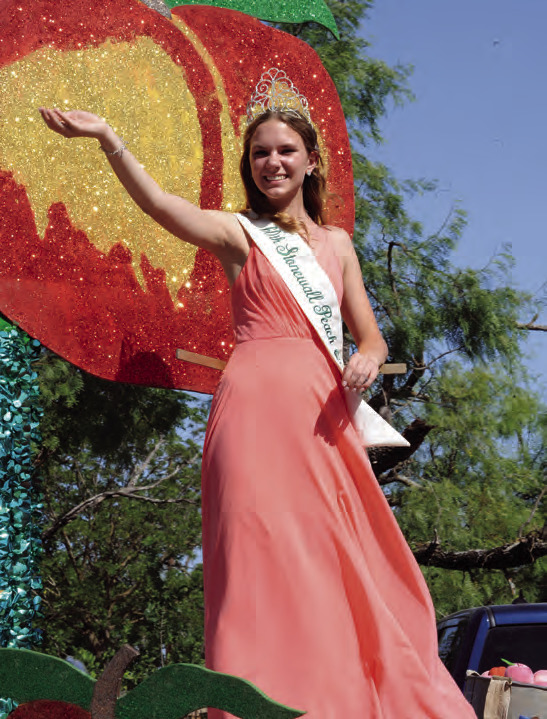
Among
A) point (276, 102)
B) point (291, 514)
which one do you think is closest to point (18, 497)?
point (291, 514)

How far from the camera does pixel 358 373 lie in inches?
105

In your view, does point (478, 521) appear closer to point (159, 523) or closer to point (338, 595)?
point (159, 523)

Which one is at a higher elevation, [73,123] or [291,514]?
[73,123]

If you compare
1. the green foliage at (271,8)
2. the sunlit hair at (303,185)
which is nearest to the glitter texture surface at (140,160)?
the green foliage at (271,8)

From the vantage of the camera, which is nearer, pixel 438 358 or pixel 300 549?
pixel 300 549

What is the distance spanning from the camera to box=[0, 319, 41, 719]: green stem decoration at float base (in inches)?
117

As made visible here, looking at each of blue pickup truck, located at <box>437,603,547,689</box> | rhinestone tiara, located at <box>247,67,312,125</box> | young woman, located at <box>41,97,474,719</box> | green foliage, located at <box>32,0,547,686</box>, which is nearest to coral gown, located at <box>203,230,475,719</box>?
young woman, located at <box>41,97,474,719</box>

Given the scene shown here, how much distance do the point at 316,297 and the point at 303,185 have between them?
1.51 feet

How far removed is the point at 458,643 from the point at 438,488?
3.79m

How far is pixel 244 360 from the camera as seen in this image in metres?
2.79

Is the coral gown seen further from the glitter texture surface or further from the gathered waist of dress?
the glitter texture surface

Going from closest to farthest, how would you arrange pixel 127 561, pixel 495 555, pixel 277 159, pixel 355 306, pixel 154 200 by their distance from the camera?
1. pixel 154 200
2. pixel 277 159
3. pixel 355 306
4. pixel 495 555
5. pixel 127 561

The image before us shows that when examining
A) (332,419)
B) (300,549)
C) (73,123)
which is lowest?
(300,549)

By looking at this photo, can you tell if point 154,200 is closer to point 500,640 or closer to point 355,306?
point 355,306
